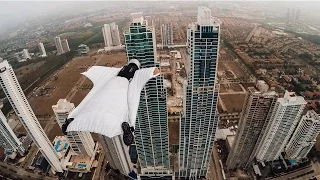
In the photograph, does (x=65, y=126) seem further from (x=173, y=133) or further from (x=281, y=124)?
(x=173, y=133)

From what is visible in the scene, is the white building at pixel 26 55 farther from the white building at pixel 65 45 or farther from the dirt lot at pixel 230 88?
the dirt lot at pixel 230 88

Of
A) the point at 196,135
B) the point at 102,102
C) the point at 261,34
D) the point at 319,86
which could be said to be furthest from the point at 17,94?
the point at 261,34

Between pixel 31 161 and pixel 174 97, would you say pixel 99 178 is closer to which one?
pixel 31 161

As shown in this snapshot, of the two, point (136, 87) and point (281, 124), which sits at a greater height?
point (136, 87)

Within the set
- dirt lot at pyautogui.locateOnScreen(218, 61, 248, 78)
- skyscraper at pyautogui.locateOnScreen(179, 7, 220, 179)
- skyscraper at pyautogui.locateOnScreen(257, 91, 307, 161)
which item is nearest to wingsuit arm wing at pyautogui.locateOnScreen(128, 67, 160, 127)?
skyscraper at pyautogui.locateOnScreen(179, 7, 220, 179)

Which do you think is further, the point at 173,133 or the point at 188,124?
the point at 173,133

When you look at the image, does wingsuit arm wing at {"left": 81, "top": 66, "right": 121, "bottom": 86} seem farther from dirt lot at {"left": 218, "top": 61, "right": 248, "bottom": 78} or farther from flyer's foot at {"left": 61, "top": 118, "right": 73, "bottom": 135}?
dirt lot at {"left": 218, "top": 61, "right": 248, "bottom": 78}

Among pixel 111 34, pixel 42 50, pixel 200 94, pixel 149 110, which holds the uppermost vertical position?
pixel 200 94

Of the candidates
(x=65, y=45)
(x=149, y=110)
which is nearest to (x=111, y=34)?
(x=65, y=45)
